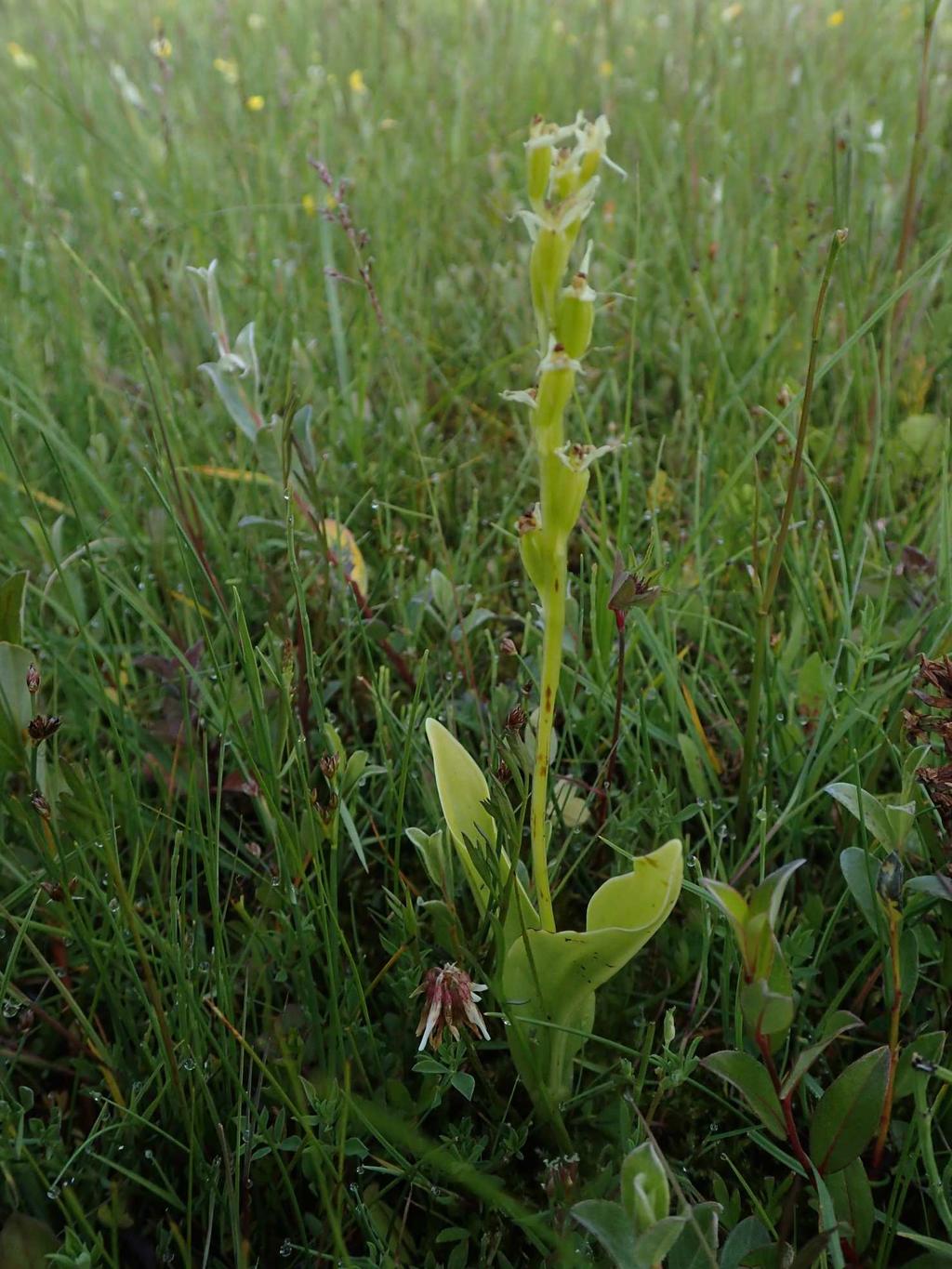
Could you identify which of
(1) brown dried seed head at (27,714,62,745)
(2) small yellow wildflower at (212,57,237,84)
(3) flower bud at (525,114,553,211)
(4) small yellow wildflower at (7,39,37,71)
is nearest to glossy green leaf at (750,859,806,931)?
(3) flower bud at (525,114,553,211)

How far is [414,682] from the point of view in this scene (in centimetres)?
121

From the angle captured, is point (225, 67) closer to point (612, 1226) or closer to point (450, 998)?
point (450, 998)

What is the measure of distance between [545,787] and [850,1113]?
0.98ft

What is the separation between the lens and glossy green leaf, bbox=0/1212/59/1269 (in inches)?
27.1

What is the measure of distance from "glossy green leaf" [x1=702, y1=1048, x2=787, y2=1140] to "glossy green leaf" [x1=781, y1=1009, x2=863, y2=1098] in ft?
0.05

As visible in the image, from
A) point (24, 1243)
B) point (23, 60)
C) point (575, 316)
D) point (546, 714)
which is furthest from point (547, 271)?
point (23, 60)

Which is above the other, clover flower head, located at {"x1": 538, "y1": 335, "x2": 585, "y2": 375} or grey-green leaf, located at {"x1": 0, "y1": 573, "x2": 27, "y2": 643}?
clover flower head, located at {"x1": 538, "y1": 335, "x2": 585, "y2": 375}

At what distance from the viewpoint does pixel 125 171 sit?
108 inches

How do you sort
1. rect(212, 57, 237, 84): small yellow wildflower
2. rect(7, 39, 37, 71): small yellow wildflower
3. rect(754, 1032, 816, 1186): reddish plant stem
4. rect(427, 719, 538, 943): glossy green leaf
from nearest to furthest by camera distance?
rect(754, 1032, 816, 1186): reddish plant stem, rect(427, 719, 538, 943): glossy green leaf, rect(212, 57, 237, 84): small yellow wildflower, rect(7, 39, 37, 71): small yellow wildflower

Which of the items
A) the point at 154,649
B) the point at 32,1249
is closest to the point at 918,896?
the point at 32,1249

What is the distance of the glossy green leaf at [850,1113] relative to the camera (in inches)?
26.3

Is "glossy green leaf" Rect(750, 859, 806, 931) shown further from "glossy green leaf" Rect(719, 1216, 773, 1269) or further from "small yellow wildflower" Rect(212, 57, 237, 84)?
"small yellow wildflower" Rect(212, 57, 237, 84)

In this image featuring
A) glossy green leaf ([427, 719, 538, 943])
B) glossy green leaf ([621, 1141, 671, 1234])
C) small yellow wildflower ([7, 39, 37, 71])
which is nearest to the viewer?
glossy green leaf ([621, 1141, 671, 1234])

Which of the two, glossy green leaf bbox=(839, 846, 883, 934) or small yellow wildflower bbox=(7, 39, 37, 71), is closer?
glossy green leaf bbox=(839, 846, 883, 934)
